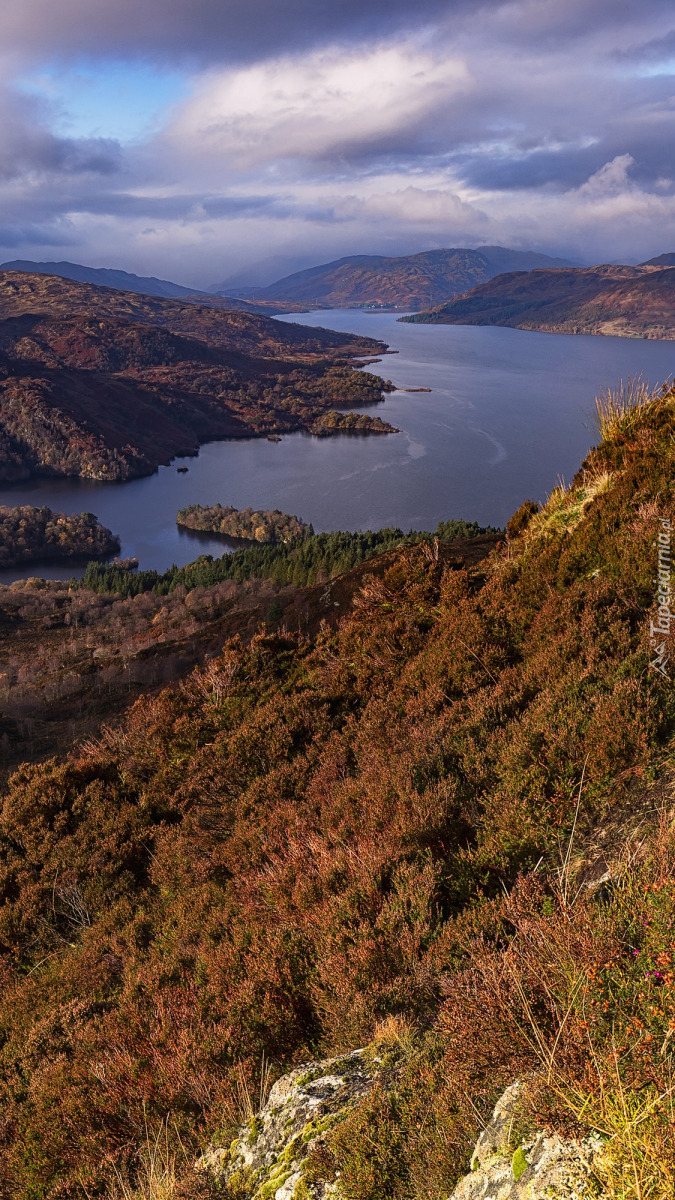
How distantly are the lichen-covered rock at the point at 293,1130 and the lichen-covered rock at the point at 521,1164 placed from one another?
2.35ft

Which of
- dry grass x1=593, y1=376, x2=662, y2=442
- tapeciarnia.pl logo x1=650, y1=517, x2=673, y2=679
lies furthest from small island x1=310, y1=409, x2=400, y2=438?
tapeciarnia.pl logo x1=650, y1=517, x2=673, y2=679

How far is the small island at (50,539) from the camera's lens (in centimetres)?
9175

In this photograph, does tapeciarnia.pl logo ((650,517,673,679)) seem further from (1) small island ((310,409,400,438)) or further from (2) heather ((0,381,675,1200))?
(1) small island ((310,409,400,438))

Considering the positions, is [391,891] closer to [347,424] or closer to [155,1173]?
[155,1173]

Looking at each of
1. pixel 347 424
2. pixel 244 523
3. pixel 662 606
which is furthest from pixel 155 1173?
pixel 347 424

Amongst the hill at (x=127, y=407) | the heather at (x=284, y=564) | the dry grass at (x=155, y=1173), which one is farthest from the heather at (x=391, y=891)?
the hill at (x=127, y=407)

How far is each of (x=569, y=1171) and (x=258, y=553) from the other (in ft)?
218

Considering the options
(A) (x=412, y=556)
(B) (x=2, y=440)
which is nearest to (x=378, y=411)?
(B) (x=2, y=440)

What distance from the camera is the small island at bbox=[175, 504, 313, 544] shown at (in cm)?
8150

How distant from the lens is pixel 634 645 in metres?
5.56

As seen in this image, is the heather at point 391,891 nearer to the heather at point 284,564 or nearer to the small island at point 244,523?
the heather at point 284,564

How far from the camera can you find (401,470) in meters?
94.7

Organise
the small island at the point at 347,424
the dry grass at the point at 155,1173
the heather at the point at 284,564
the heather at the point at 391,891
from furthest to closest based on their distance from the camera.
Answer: the small island at the point at 347,424
the heather at the point at 284,564
the dry grass at the point at 155,1173
the heather at the point at 391,891

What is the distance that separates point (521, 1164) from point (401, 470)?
95.7 meters
